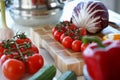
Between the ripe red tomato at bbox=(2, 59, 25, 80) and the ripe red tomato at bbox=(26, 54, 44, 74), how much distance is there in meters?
0.02

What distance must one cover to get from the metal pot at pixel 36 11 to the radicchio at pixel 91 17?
0.13 m

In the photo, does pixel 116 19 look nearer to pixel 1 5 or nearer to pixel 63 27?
pixel 63 27

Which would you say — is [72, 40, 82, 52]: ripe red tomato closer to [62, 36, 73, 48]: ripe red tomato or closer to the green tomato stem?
[62, 36, 73, 48]: ripe red tomato

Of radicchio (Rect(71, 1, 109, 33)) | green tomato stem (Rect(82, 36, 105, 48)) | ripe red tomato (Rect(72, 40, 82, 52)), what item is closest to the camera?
green tomato stem (Rect(82, 36, 105, 48))

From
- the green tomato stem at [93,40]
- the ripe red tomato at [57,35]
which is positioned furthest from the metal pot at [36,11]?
the green tomato stem at [93,40]

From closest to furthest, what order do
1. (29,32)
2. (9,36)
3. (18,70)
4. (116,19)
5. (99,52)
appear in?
1. (99,52)
2. (18,70)
3. (9,36)
4. (29,32)
5. (116,19)

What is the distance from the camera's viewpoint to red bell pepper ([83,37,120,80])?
43 cm

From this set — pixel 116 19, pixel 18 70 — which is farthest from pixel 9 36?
pixel 116 19

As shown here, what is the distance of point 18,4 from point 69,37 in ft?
1.13

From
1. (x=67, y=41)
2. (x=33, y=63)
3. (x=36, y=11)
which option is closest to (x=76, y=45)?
(x=67, y=41)

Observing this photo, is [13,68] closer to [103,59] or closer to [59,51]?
[59,51]

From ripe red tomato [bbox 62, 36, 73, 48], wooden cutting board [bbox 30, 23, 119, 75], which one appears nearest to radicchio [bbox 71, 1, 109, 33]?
wooden cutting board [bbox 30, 23, 119, 75]

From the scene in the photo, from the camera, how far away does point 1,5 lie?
1.04 metres

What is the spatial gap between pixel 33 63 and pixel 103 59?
34 centimetres
